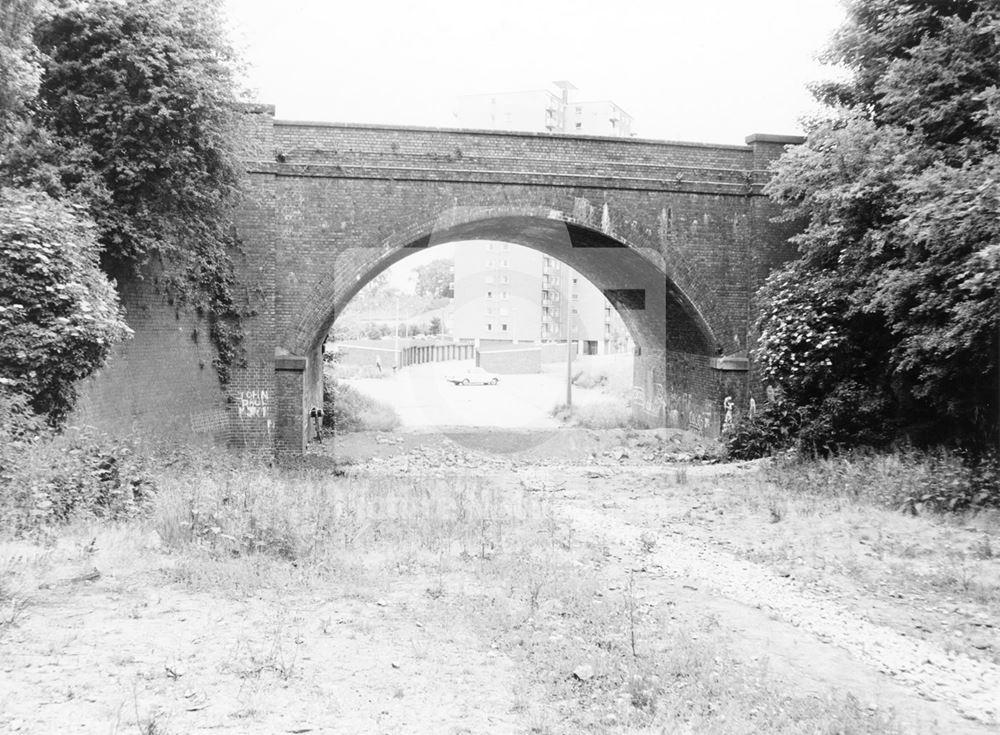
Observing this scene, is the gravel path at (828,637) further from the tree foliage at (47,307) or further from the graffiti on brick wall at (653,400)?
the graffiti on brick wall at (653,400)

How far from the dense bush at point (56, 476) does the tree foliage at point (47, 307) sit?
0.42 metres

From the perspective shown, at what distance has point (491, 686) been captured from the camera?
4066mm

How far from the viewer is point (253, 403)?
13398 millimetres

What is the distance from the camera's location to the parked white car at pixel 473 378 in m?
36.6

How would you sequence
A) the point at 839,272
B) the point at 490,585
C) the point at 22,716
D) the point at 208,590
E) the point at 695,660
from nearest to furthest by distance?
the point at 22,716, the point at 695,660, the point at 208,590, the point at 490,585, the point at 839,272

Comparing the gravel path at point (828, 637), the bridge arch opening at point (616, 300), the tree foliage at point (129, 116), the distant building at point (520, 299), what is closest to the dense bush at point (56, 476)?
the tree foliage at point (129, 116)

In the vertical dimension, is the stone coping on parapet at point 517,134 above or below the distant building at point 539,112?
below

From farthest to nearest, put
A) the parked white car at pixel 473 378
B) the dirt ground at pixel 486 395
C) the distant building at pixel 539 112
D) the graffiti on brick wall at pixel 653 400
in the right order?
the distant building at pixel 539 112 < the parked white car at pixel 473 378 < the dirt ground at pixel 486 395 < the graffiti on brick wall at pixel 653 400

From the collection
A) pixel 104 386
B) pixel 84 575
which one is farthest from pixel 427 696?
pixel 104 386

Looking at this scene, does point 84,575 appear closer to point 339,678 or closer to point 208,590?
point 208,590

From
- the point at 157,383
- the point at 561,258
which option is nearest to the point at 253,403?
the point at 157,383

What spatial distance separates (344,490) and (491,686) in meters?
6.47

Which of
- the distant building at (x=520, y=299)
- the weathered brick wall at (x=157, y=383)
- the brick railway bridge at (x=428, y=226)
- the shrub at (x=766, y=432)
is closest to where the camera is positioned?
the weathered brick wall at (x=157, y=383)

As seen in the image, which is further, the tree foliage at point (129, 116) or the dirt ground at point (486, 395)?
the dirt ground at point (486, 395)
